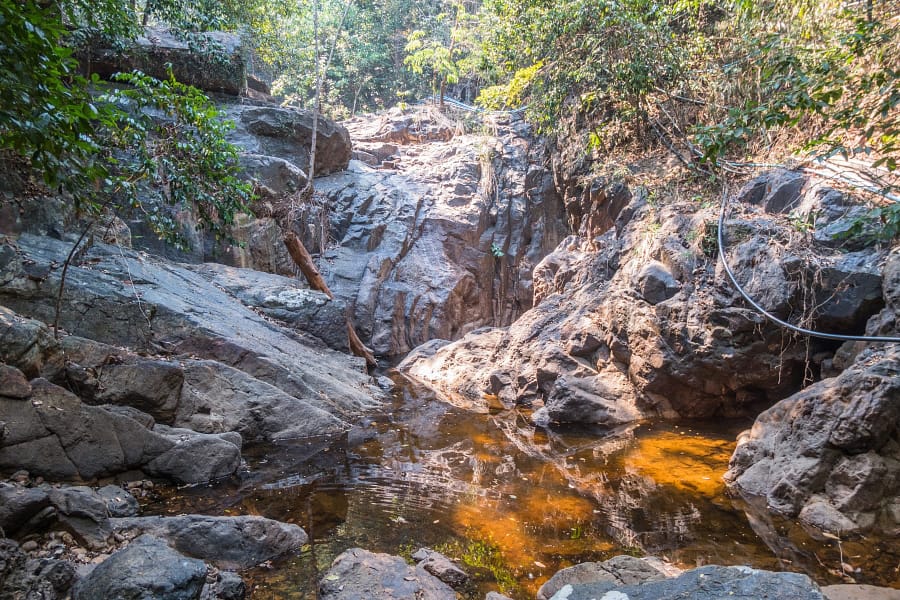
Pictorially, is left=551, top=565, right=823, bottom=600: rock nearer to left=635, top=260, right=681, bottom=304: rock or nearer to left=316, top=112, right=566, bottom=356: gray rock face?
left=635, top=260, right=681, bottom=304: rock

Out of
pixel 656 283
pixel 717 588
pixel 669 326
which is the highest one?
pixel 656 283

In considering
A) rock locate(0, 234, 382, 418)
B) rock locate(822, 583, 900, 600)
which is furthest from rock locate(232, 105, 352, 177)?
rock locate(822, 583, 900, 600)

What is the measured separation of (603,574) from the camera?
315 centimetres

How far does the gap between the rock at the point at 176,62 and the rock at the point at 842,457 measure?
1275cm

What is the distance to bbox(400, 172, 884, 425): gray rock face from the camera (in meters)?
6.16

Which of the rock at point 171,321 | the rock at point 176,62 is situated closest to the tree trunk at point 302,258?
the rock at point 171,321

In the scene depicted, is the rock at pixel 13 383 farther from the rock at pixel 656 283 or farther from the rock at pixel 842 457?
the rock at pixel 656 283

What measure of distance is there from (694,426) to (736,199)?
3.41m

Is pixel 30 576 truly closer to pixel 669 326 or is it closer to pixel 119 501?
pixel 119 501

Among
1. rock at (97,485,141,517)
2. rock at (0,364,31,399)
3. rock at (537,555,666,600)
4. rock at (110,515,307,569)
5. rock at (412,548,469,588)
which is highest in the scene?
rock at (0,364,31,399)

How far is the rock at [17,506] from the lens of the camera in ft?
9.02

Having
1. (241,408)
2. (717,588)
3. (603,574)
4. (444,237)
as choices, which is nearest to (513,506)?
(603,574)

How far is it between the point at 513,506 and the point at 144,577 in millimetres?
2990

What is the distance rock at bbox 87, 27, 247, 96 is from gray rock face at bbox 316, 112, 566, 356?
13.0 feet
